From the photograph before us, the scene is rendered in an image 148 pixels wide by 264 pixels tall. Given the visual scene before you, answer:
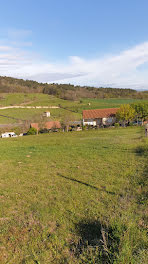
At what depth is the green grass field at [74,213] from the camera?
421cm

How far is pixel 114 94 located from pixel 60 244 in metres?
131

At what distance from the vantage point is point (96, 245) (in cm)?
448

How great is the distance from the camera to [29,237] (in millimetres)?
4945

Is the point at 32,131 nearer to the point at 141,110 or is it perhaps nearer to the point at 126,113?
the point at 126,113

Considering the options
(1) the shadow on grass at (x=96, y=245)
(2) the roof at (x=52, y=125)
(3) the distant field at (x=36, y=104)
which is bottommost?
(1) the shadow on grass at (x=96, y=245)

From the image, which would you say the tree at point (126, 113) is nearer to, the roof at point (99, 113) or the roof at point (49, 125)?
the roof at point (99, 113)

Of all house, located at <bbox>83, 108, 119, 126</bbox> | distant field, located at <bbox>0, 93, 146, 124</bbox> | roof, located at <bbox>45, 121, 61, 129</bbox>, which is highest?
distant field, located at <bbox>0, 93, 146, 124</bbox>

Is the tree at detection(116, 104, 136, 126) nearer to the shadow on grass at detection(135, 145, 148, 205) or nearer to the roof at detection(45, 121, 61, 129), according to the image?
the roof at detection(45, 121, 61, 129)

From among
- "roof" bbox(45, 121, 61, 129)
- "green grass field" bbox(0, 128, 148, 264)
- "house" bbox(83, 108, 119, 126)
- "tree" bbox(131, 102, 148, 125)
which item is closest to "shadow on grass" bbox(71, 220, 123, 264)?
"green grass field" bbox(0, 128, 148, 264)

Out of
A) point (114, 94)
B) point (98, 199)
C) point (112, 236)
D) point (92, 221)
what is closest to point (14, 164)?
point (98, 199)

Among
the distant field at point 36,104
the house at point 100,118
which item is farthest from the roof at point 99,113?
the distant field at point 36,104

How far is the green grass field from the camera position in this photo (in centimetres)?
421

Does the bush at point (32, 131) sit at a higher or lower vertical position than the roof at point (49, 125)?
lower

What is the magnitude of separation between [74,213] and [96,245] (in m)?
1.74
